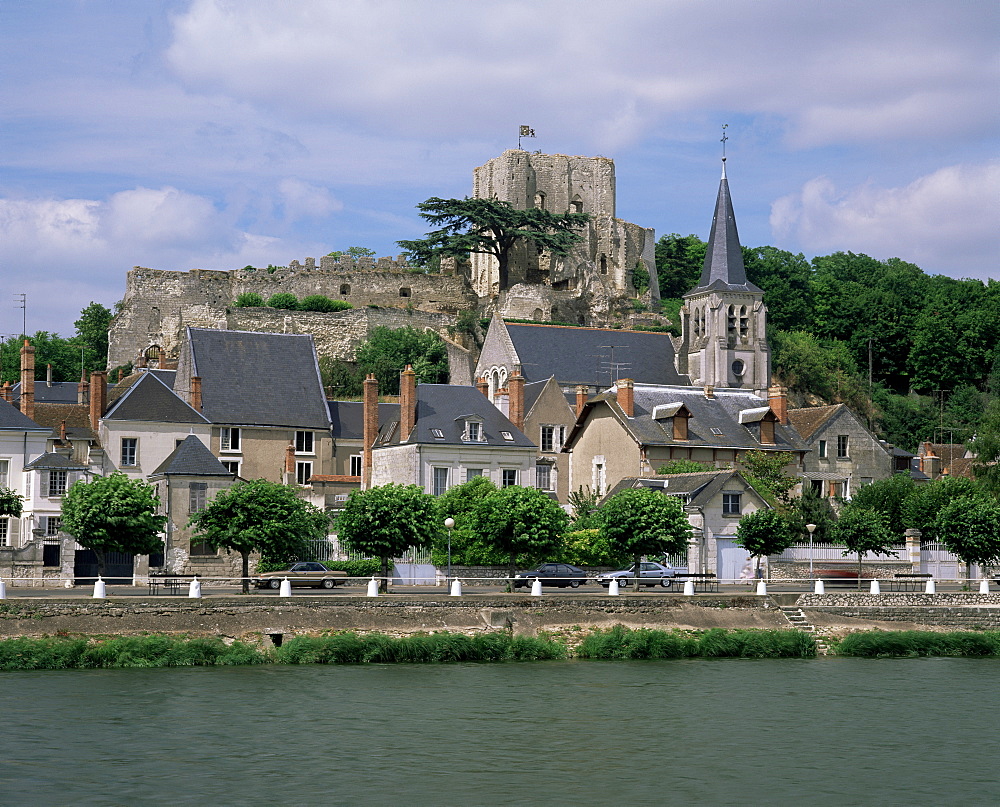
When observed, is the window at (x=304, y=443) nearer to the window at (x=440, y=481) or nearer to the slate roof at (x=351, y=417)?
the slate roof at (x=351, y=417)

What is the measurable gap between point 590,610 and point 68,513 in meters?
14.0

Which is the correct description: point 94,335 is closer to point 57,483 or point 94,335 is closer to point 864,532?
point 57,483

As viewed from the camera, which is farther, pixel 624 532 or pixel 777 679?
pixel 624 532

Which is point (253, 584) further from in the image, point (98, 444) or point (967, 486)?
point (967, 486)

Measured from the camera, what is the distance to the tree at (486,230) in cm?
8156

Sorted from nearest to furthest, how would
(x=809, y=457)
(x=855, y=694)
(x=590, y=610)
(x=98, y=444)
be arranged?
(x=855, y=694), (x=590, y=610), (x=98, y=444), (x=809, y=457)

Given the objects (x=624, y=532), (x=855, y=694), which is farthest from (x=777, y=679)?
(x=624, y=532)

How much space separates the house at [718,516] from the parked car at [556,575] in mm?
3864

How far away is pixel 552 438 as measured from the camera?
56.8 m

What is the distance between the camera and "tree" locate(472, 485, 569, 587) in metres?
37.2

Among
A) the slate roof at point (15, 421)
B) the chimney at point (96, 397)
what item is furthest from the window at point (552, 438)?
the slate roof at point (15, 421)

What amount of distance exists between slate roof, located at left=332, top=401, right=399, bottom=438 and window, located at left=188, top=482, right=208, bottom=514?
1278cm

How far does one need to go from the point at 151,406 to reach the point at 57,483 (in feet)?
17.6

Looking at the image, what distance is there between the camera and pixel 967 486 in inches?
1783
